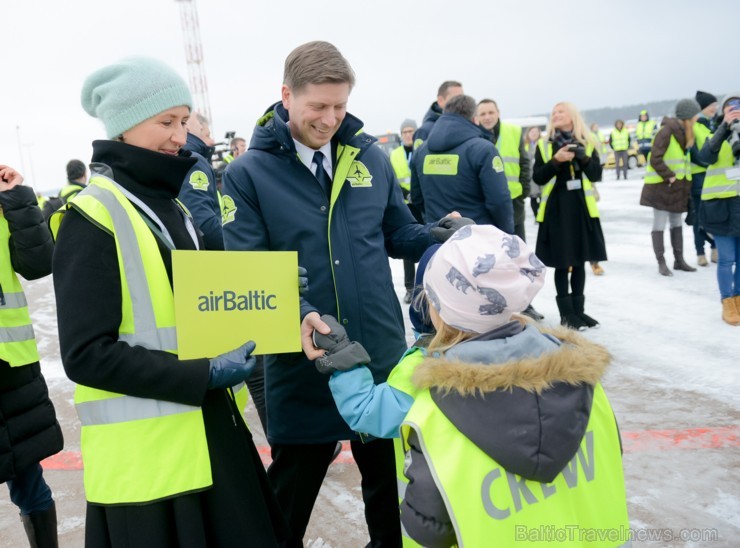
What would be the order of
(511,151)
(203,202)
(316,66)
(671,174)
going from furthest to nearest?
(511,151)
(671,174)
(203,202)
(316,66)

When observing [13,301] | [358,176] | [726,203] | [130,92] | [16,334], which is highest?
[130,92]

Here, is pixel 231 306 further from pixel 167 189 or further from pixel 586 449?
pixel 586 449

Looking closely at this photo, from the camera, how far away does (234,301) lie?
1.85 m

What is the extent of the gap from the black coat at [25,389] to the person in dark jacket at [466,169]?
351 cm

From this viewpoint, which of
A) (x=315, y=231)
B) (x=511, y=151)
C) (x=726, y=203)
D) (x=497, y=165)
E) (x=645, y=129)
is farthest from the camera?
(x=645, y=129)

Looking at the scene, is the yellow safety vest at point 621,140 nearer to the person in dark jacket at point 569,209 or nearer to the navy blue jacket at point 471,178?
the person in dark jacket at point 569,209

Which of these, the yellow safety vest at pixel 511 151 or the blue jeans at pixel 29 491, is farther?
the yellow safety vest at pixel 511 151

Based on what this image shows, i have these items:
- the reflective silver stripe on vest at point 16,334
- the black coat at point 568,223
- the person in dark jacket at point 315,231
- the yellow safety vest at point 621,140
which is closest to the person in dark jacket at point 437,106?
the black coat at point 568,223

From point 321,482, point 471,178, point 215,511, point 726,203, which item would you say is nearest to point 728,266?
point 726,203

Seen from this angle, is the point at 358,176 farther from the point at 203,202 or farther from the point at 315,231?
the point at 203,202

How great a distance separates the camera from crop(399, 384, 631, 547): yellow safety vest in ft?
5.14

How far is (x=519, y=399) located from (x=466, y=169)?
4009mm

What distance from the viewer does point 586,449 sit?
66.6 inches

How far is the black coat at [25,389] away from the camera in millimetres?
2516
